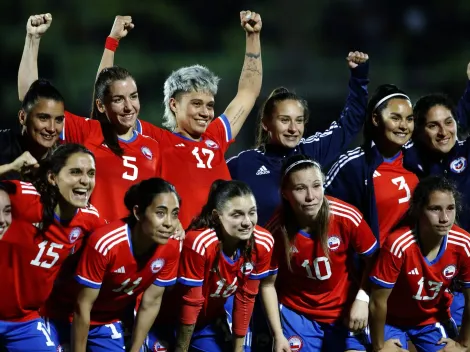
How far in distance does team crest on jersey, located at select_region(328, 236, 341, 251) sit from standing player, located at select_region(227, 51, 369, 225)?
0.34 metres

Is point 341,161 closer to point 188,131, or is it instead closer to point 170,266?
point 188,131

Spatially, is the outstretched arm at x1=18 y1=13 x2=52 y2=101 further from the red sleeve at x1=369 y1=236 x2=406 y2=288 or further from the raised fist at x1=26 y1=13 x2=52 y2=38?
the red sleeve at x1=369 y1=236 x2=406 y2=288

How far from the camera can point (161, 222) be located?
4.12 metres

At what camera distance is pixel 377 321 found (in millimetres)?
4523

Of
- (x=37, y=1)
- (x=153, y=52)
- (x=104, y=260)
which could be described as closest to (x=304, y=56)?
(x=153, y=52)

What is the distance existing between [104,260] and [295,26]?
16.2ft

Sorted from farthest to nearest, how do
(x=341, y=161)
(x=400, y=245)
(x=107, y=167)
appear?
1. (x=341, y=161)
2. (x=400, y=245)
3. (x=107, y=167)

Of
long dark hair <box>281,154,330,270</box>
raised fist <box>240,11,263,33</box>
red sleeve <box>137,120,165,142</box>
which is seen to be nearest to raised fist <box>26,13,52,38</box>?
red sleeve <box>137,120,165,142</box>

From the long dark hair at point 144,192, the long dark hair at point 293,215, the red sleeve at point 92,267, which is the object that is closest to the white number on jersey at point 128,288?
the red sleeve at point 92,267

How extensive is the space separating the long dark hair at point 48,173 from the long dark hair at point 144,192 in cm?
28

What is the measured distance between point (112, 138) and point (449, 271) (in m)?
1.81

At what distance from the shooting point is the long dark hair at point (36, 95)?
4164 mm

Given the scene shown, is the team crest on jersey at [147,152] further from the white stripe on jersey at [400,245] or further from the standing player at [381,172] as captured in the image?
the white stripe on jersey at [400,245]

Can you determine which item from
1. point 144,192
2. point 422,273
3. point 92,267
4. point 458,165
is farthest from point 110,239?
point 458,165
